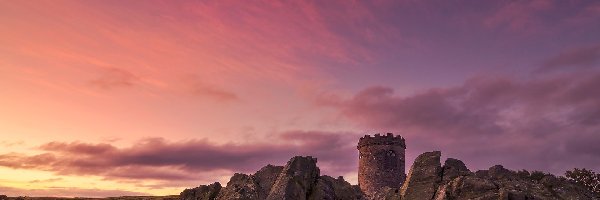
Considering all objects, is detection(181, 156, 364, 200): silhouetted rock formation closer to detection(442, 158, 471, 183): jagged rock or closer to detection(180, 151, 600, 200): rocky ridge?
detection(180, 151, 600, 200): rocky ridge

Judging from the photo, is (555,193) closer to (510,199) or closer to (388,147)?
(510,199)

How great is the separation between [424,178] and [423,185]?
82 cm

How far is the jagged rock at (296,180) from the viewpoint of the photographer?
4655 cm

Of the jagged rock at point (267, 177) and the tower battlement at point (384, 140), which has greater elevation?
the tower battlement at point (384, 140)

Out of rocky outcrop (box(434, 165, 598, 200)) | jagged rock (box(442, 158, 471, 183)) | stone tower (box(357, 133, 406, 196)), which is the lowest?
rocky outcrop (box(434, 165, 598, 200))

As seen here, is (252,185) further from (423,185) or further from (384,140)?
(384,140)

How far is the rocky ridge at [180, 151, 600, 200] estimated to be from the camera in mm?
35969

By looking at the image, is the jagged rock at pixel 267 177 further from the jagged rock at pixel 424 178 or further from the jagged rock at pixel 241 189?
the jagged rock at pixel 424 178

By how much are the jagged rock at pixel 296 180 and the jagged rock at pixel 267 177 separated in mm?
2527

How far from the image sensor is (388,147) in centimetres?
10969

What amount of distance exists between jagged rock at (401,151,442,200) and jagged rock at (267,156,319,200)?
1079 centimetres

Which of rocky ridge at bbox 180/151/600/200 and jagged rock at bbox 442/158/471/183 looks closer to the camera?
rocky ridge at bbox 180/151/600/200

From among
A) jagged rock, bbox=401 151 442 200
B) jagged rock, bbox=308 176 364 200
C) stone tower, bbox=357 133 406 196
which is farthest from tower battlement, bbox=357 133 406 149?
jagged rock, bbox=401 151 442 200

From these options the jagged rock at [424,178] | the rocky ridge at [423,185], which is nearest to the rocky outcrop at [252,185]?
the rocky ridge at [423,185]
